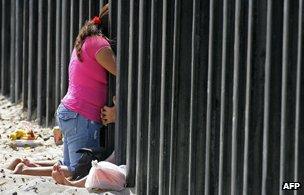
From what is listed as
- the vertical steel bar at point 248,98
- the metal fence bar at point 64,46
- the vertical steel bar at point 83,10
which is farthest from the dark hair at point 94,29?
the vertical steel bar at point 248,98

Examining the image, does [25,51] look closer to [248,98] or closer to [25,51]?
[25,51]

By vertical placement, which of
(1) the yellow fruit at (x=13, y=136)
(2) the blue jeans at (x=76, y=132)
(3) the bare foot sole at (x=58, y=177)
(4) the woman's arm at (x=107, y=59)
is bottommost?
(3) the bare foot sole at (x=58, y=177)

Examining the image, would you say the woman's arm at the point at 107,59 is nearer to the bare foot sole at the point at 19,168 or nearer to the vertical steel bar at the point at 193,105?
the vertical steel bar at the point at 193,105

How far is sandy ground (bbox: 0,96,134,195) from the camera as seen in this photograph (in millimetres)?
6797

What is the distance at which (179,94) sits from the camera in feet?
20.7

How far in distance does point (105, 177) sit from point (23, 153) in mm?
1820

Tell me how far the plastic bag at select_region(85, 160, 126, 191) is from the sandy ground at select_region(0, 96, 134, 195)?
0.07 m

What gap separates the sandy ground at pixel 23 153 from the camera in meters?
6.80

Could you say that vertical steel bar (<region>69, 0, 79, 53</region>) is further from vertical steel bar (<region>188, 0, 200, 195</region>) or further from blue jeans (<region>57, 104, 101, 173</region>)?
vertical steel bar (<region>188, 0, 200, 195</region>)

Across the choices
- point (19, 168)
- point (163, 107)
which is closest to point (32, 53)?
point (19, 168)

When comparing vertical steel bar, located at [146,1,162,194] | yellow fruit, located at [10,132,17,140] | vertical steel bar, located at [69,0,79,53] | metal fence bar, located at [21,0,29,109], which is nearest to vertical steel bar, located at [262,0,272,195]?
vertical steel bar, located at [146,1,162,194]

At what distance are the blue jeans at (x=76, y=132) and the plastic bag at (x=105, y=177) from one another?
45cm

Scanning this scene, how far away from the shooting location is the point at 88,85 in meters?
7.10

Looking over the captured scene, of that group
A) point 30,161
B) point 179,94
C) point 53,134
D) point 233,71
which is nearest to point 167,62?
point 179,94
